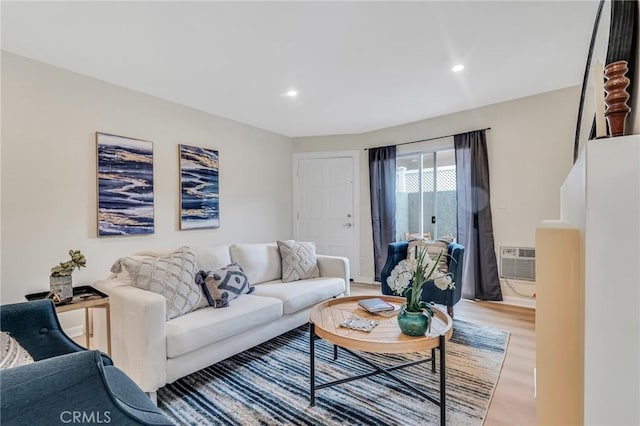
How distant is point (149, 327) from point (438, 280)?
1659 millimetres

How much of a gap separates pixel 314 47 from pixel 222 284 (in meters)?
1.99

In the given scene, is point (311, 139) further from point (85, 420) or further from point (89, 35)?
point (85, 420)

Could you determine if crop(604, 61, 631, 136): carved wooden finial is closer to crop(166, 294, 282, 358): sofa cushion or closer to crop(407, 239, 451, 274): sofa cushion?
crop(166, 294, 282, 358): sofa cushion

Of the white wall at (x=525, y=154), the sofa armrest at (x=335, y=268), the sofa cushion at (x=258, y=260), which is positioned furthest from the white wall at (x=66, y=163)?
the white wall at (x=525, y=154)

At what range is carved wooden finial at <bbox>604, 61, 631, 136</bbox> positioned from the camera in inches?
32.2

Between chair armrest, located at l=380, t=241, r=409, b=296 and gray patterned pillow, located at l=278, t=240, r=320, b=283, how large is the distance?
28.4 inches

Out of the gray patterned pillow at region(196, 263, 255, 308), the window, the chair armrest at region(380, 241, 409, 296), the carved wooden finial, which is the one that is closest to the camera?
the carved wooden finial

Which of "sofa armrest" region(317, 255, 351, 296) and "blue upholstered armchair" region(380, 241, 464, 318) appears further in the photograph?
"sofa armrest" region(317, 255, 351, 296)

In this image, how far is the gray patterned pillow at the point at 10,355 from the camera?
0.93m

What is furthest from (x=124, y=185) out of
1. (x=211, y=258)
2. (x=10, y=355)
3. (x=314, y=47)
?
(x=10, y=355)

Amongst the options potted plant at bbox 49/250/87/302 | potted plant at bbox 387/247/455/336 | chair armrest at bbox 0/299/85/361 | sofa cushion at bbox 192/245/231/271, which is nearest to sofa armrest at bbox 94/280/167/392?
chair armrest at bbox 0/299/85/361

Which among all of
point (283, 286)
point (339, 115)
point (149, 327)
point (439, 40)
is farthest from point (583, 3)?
point (149, 327)

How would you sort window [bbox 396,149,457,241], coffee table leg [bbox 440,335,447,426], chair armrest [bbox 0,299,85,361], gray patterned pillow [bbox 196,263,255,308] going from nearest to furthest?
1. chair armrest [bbox 0,299,85,361]
2. coffee table leg [bbox 440,335,447,426]
3. gray patterned pillow [bbox 196,263,255,308]
4. window [bbox 396,149,457,241]

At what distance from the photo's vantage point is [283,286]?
2.94 metres
